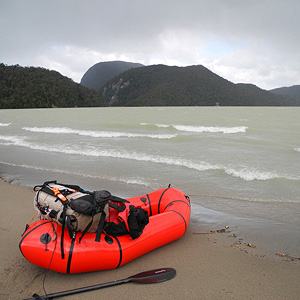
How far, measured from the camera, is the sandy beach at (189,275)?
273cm

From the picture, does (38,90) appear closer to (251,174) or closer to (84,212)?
(251,174)

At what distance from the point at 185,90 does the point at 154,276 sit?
149 meters

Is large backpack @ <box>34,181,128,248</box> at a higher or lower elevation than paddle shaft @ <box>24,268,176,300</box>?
higher

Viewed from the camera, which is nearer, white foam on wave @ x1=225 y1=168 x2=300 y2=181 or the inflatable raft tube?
the inflatable raft tube

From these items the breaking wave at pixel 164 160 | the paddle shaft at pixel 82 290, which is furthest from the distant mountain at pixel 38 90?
the paddle shaft at pixel 82 290

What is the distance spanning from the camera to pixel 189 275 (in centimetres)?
303

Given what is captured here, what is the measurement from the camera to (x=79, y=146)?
1277 cm

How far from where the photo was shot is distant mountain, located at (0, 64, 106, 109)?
107688 mm

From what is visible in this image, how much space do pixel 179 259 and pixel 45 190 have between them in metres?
1.95

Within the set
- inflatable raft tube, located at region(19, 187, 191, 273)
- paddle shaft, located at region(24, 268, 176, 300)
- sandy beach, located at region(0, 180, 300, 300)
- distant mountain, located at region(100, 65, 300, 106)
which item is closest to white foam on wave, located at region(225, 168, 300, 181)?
sandy beach, located at region(0, 180, 300, 300)

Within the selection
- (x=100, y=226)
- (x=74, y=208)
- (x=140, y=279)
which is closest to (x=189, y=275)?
(x=140, y=279)

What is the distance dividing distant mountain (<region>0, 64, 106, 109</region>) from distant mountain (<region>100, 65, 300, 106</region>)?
31922 mm

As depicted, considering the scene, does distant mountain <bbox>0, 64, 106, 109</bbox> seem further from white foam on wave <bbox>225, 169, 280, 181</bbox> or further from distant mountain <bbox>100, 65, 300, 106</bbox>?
white foam on wave <bbox>225, 169, 280, 181</bbox>

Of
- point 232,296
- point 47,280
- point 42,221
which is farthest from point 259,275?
point 42,221
